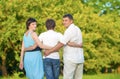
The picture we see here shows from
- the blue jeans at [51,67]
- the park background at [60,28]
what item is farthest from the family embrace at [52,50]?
→ the park background at [60,28]

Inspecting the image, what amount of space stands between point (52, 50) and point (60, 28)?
26.7 metres

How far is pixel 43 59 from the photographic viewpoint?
10039mm

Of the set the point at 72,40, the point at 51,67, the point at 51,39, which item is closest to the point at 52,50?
the point at 51,39

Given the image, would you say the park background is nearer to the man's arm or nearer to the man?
the man's arm

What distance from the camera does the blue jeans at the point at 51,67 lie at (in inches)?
387

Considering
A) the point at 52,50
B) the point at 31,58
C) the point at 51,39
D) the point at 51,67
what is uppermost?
the point at 51,39

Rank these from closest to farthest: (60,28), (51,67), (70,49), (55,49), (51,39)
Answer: (70,49) < (55,49) < (51,39) < (51,67) < (60,28)

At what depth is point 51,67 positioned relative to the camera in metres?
9.95

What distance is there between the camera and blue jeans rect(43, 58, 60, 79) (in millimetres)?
9836

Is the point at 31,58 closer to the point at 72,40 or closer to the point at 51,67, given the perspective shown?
the point at 51,67

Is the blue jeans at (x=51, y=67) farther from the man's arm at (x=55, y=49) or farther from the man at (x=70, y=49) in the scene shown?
the man at (x=70, y=49)

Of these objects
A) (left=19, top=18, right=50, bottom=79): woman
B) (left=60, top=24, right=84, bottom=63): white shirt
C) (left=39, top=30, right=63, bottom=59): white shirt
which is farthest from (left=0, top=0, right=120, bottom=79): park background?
(left=60, top=24, right=84, bottom=63): white shirt

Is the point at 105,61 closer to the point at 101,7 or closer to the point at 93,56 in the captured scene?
the point at 93,56

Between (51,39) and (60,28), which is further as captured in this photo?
(60,28)
